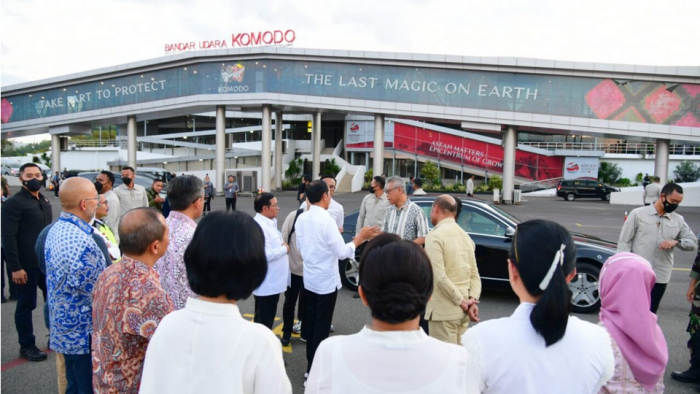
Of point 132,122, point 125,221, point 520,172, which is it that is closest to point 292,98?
point 132,122

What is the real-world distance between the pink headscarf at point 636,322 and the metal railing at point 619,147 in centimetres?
4474

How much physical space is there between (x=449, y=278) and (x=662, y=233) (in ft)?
10.4

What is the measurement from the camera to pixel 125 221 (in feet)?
7.89

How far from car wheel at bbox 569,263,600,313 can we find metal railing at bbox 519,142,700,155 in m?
40.0

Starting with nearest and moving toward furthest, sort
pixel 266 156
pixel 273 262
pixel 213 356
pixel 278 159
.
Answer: pixel 213 356 < pixel 273 262 < pixel 266 156 < pixel 278 159

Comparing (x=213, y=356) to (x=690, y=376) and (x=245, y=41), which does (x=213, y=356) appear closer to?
(x=690, y=376)

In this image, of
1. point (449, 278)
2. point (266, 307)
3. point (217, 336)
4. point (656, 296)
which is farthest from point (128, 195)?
point (656, 296)

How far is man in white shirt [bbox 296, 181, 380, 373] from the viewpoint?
14.0 feet

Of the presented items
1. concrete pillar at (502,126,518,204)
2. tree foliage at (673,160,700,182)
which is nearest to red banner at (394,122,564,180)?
tree foliage at (673,160,700,182)

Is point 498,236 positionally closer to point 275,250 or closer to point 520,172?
point 275,250

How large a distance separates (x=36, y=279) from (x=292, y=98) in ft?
85.8

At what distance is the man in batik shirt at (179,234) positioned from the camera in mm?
3178

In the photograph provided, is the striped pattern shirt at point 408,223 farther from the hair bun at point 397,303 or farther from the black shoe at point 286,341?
the hair bun at point 397,303

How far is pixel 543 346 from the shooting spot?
1731mm
